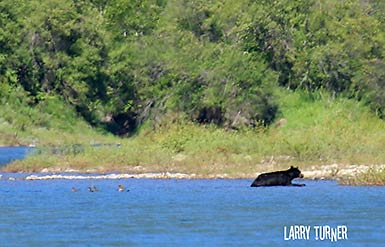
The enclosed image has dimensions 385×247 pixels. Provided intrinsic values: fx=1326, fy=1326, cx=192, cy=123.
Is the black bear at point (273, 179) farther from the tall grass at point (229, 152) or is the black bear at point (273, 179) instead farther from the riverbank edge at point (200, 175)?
the tall grass at point (229, 152)

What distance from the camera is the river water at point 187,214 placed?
979 inches

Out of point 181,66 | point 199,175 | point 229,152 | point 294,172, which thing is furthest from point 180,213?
point 181,66

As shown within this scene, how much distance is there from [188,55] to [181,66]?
30.5 inches

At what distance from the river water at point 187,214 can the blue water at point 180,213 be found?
19 millimetres

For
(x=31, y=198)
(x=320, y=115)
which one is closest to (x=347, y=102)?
(x=320, y=115)

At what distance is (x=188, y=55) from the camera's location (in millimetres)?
66312

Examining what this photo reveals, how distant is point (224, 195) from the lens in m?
34.1

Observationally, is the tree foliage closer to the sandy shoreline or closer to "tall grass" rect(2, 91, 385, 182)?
"tall grass" rect(2, 91, 385, 182)

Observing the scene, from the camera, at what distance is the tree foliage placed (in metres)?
63.9

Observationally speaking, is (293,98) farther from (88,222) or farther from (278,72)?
(88,222)

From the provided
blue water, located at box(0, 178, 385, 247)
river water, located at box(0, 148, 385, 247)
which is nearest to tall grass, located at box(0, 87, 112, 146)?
river water, located at box(0, 148, 385, 247)

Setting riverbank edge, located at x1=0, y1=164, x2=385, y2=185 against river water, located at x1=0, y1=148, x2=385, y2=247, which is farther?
riverbank edge, located at x1=0, y1=164, x2=385, y2=185

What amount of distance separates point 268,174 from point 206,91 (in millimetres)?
28158

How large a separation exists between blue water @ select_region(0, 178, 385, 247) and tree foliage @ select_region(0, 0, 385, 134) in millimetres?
23162
